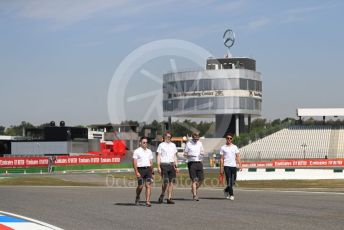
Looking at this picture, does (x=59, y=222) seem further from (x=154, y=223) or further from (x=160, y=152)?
(x=160, y=152)

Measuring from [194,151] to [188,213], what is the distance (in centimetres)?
403

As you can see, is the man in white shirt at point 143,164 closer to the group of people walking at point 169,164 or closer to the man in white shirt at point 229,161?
the group of people walking at point 169,164

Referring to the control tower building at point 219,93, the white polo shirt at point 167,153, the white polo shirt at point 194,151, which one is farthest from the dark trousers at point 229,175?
the control tower building at point 219,93

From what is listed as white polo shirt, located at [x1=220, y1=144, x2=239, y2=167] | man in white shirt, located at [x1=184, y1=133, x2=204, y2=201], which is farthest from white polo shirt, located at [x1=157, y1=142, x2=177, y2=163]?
white polo shirt, located at [x1=220, y1=144, x2=239, y2=167]

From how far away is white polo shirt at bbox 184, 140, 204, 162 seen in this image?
52.7ft

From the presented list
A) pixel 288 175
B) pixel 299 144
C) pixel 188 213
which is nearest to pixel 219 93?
pixel 299 144

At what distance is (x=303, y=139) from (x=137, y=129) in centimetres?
6798

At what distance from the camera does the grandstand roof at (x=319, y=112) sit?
92000mm

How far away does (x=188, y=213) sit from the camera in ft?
39.9

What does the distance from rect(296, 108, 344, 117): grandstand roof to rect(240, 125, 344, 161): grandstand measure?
6.29 feet

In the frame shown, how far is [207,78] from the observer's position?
324ft

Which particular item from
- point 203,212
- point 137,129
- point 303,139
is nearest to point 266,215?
point 203,212

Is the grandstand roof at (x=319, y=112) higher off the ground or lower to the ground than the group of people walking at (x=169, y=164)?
higher

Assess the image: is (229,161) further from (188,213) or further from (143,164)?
(188,213)
